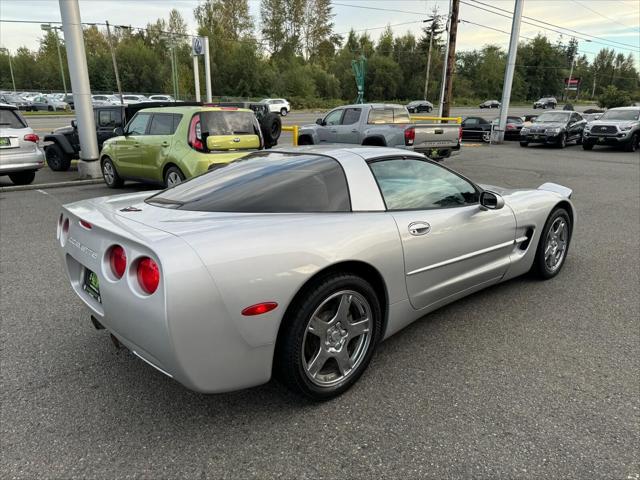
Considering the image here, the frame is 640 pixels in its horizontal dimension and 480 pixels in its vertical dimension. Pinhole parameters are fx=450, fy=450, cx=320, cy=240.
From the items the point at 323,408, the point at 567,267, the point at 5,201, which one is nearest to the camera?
the point at 323,408

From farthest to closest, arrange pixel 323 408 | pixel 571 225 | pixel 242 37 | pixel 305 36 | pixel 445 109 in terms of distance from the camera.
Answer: pixel 305 36
pixel 242 37
pixel 445 109
pixel 571 225
pixel 323 408

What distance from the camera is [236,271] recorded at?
6.72ft

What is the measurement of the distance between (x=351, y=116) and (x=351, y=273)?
1117 cm

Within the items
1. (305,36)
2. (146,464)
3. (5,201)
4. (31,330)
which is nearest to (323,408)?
(146,464)

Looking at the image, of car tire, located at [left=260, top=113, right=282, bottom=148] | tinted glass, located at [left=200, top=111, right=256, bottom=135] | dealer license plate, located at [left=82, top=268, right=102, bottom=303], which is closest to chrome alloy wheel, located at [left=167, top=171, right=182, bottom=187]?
tinted glass, located at [left=200, top=111, right=256, bottom=135]

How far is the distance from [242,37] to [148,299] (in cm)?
8328

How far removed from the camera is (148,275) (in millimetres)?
2037

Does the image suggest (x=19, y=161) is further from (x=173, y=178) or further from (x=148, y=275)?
(x=148, y=275)

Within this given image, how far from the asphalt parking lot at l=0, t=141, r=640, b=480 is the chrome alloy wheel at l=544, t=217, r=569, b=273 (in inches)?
16.6

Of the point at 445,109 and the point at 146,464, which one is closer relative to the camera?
the point at 146,464

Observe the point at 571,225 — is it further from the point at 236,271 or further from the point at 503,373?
the point at 236,271

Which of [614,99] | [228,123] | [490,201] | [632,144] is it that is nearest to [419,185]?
[490,201]

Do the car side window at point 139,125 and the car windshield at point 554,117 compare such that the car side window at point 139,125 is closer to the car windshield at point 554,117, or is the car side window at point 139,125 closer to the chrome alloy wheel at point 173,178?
the chrome alloy wheel at point 173,178

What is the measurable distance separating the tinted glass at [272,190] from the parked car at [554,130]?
19461 mm
